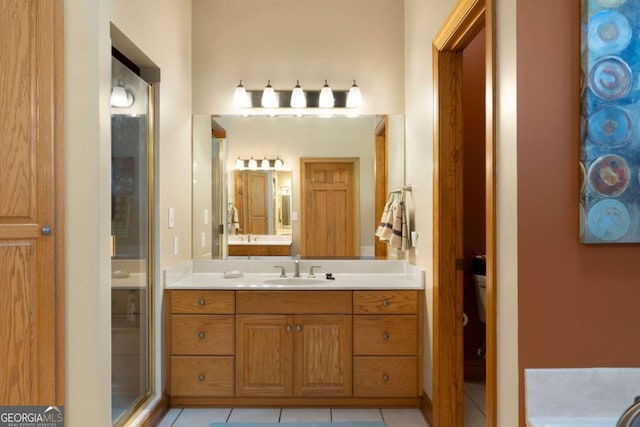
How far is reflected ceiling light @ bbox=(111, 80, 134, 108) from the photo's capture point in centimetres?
217

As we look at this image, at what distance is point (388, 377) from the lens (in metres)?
2.79

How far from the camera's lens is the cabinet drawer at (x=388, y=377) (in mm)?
2793

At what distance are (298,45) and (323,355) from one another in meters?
2.21

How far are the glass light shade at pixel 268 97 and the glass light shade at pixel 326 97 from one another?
350 millimetres

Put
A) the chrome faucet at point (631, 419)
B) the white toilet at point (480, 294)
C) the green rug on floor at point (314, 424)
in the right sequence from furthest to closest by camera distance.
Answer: the white toilet at point (480, 294)
the green rug on floor at point (314, 424)
the chrome faucet at point (631, 419)

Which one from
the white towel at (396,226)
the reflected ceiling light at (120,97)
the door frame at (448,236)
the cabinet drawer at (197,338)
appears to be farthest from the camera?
the white towel at (396,226)

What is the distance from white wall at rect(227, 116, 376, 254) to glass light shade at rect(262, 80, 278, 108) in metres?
0.12

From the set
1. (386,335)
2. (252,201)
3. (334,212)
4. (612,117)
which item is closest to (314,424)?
(386,335)

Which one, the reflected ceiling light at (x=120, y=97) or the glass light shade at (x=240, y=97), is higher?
the glass light shade at (x=240, y=97)

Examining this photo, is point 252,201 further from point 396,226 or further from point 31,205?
point 31,205

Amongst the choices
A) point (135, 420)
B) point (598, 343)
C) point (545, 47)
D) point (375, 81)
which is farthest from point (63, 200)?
point (375, 81)

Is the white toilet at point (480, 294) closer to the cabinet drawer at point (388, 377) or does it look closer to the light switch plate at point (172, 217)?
the cabinet drawer at point (388, 377)

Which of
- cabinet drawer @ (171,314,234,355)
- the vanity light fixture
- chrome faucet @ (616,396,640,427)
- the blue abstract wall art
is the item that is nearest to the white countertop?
cabinet drawer @ (171,314,234,355)

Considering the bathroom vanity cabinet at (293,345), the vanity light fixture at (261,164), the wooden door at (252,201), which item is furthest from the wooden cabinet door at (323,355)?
the vanity light fixture at (261,164)
